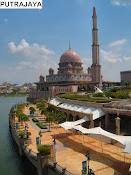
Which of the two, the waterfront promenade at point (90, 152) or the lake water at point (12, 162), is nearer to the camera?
the waterfront promenade at point (90, 152)

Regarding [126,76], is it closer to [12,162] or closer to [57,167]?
[12,162]

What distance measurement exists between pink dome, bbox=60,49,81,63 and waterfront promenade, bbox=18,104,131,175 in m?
62.4

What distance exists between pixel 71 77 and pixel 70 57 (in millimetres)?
11236

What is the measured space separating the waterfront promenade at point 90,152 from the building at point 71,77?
4820cm

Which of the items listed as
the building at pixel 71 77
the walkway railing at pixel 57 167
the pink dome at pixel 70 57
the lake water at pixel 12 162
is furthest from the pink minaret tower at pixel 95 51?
the walkway railing at pixel 57 167

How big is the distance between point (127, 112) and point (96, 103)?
546 centimetres

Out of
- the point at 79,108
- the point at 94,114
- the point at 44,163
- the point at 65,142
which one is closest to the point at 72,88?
the point at 79,108

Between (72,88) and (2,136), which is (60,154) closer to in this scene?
(2,136)

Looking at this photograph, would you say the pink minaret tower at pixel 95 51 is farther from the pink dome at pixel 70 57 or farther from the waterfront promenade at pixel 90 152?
the waterfront promenade at pixel 90 152

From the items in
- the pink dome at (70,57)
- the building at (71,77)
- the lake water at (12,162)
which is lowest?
the lake water at (12,162)

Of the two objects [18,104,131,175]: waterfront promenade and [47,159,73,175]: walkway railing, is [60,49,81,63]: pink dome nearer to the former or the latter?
[18,104,131,175]: waterfront promenade

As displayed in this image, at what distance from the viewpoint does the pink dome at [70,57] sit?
84000 millimetres

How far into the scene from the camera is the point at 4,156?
21.9 metres

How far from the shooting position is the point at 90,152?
688 inches
